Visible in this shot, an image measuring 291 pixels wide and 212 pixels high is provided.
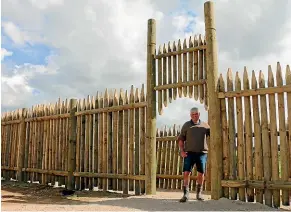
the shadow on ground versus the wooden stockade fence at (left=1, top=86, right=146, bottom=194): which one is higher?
the wooden stockade fence at (left=1, top=86, right=146, bottom=194)

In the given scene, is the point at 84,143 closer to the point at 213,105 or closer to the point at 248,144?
the point at 213,105

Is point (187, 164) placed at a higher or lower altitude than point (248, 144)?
lower

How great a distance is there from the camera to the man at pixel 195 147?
630cm

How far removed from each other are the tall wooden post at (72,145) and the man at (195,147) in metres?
3.72

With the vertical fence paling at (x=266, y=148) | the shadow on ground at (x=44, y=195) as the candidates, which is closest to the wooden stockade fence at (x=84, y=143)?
the shadow on ground at (x=44, y=195)

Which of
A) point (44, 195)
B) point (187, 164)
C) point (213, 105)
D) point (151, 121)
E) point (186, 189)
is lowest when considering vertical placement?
point (44, 195)

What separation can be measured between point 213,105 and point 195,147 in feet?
2.86

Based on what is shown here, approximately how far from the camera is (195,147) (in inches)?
248

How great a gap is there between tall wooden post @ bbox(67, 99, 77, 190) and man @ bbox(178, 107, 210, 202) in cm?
372

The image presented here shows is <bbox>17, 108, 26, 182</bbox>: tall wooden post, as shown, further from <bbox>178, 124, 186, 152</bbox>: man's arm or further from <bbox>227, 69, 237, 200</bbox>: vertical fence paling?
<bbox>227, 69, 237, 200</bbox>: vertical fence paling

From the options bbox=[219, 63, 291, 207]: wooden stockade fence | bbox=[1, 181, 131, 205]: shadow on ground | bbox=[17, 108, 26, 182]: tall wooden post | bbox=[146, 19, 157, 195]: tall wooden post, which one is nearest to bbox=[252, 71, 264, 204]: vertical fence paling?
bbox=[219, 63, 291, 207]: wooden stockade fence

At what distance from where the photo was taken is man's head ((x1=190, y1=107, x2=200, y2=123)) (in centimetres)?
639

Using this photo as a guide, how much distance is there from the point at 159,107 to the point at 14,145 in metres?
6.33

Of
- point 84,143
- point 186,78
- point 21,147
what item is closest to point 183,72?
point 186,78
